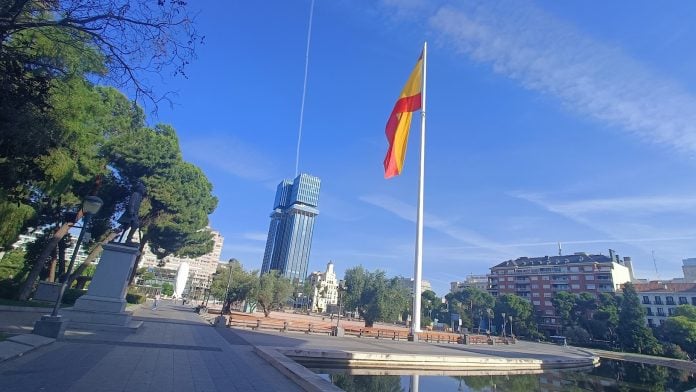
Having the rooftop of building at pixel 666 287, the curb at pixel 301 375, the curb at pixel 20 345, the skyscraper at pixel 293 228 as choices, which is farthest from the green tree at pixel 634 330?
the skyscraper at pixel 293 228

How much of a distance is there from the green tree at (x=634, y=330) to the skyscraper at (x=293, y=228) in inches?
4860

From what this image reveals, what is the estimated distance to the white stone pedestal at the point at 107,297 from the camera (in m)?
13.6

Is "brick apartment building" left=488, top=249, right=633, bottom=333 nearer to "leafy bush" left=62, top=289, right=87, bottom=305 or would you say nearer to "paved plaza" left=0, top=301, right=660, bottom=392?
"leafy bush" left=62, top=289, right=87, bottom=305

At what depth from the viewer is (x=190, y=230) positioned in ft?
107

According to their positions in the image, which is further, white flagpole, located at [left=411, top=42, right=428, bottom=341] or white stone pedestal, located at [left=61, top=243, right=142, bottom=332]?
white flagpole, located at [left=411, top=42, right=428, bottom=341]

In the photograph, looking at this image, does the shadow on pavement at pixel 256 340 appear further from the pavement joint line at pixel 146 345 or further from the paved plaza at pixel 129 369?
the paved plaza at pixel 129 369

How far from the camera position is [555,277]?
87.6 metres

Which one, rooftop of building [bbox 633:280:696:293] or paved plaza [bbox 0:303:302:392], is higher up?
rooftop of building [bbox 633:280:696:293]

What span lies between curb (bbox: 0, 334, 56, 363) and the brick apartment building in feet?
295

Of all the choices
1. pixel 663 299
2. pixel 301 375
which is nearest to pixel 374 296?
pixel 301 375

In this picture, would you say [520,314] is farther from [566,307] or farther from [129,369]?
[129,369]

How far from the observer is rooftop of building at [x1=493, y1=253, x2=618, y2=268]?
85500 millimetres

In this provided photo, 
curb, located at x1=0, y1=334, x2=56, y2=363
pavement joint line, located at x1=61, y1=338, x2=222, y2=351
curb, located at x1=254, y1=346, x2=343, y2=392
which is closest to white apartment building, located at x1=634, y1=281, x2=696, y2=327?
curb, located at x1=254, y1=346, x2=343, y2=392

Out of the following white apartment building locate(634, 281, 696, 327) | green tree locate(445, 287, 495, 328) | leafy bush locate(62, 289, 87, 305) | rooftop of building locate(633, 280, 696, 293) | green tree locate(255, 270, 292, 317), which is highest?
rooftop of building locate(633, 280, 696, 293)
